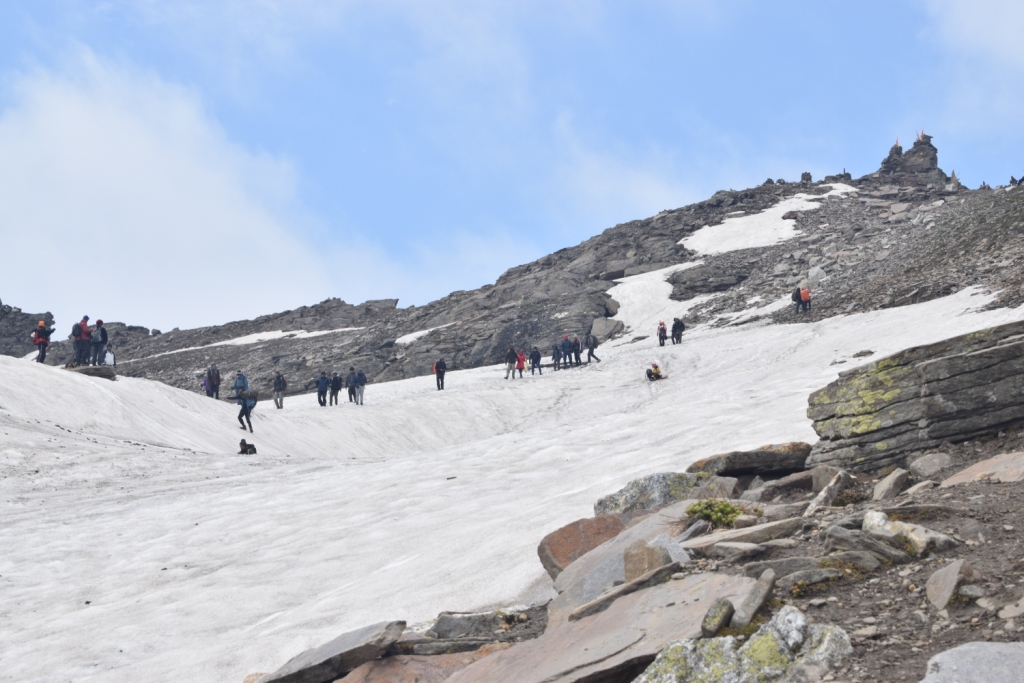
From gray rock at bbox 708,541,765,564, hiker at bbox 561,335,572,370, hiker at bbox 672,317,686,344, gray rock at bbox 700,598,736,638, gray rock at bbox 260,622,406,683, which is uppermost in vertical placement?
hiker at bbox 672,317,686,344

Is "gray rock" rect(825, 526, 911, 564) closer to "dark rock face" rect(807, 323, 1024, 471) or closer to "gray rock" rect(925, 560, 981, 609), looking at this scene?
"gray rock" rect(925, 560, 981, 609)

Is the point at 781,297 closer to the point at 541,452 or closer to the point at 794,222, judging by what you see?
the point at 794,222

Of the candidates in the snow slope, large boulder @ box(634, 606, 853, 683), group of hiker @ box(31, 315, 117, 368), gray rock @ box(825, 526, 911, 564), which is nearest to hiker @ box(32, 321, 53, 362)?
group of hiker @ box(31, 315, 117, 368)

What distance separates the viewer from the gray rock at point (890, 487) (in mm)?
8883

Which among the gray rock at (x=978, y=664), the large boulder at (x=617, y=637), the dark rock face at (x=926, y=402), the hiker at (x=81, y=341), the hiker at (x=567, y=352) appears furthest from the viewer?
the hiker at (x=567, y=352)

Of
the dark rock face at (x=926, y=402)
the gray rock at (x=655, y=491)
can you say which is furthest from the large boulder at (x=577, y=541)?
the dark rock face at (x=926, y=402)

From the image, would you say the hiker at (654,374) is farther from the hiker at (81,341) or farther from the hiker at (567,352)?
the hiker at (81,341)

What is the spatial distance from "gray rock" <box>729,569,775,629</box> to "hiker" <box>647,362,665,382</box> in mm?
32238

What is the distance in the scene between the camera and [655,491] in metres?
10.9

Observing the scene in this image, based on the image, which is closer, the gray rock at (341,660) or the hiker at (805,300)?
the gray rock at (341,660)

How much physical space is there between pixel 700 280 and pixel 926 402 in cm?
5227

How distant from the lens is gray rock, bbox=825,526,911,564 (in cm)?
632

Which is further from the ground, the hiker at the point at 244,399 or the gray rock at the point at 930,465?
the hiker at the point at 244,399

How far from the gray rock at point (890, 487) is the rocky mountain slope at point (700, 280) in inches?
905
